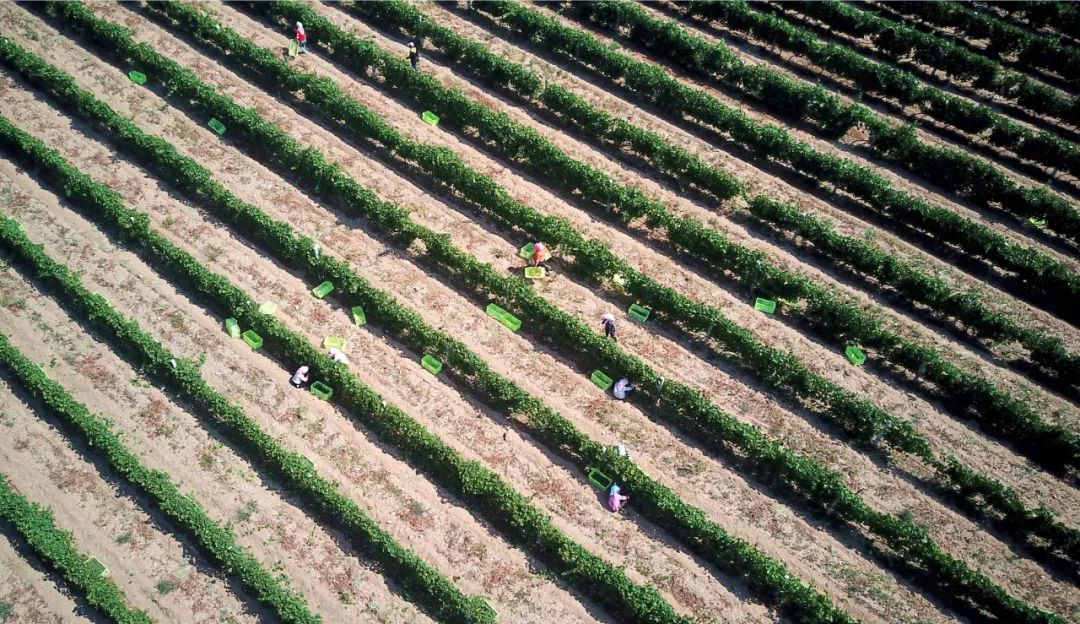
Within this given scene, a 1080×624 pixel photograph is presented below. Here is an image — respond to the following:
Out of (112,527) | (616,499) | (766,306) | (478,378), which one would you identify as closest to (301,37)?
(478,378)

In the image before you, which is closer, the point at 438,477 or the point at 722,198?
the point at 438,477

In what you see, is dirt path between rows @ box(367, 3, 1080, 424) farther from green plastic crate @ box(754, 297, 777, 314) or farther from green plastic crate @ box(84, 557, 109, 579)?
green plastic crate @ box(84, 557, 109, 579)

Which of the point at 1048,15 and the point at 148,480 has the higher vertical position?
the point at 1048,15

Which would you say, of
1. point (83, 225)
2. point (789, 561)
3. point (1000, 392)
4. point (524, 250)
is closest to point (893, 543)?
point (789, 561)

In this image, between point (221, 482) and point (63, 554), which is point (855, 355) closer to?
point (221, 482)

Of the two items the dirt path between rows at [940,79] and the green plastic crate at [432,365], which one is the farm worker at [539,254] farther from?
the dirt path between rows at [940,79]

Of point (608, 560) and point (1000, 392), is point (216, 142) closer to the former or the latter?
point (608, 560)

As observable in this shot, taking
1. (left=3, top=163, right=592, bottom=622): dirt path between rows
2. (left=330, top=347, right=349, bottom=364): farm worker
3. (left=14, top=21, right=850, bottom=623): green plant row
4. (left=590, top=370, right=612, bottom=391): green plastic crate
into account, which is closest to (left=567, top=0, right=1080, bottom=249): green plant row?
(left=590, top=370, right=612, bottom=391): green plastic crate
